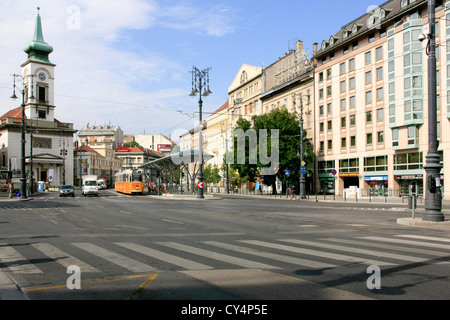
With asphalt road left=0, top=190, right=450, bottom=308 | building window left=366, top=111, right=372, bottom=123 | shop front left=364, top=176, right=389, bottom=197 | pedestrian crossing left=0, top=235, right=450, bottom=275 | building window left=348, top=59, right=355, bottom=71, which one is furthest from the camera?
building window left=348, top=59, right=355, bottom=71

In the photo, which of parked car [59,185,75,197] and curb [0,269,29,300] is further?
parked car [59,185,75,197]

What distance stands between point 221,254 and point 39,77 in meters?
101

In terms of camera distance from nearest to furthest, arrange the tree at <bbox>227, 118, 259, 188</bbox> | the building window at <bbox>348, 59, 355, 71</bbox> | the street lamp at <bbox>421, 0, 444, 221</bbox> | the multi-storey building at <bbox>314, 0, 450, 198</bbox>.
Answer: the street lamp at <bbox>421, 0, 444, 221</bbox> → the multi-storey building at <bbox>314, 0, 450, 198</bbox> → the building window at <bbox>348, 59, 355, 71</bbox> → the tree at <bbox>227, 118, 259, 188</bbox>

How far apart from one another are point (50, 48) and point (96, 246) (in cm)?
9999

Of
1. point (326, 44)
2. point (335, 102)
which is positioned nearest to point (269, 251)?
point (335, 102)

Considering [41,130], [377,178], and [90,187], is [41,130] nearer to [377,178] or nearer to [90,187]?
[90,187]

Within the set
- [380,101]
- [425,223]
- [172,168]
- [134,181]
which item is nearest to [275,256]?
[425,223]

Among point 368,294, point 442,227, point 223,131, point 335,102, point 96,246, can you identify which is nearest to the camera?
point 368,294

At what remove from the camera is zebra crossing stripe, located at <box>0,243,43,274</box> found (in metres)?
7.34

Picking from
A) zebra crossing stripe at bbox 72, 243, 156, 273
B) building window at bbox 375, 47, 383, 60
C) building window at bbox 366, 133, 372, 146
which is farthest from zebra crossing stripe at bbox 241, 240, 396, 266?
building window at bbox 375, 47, 383, 60

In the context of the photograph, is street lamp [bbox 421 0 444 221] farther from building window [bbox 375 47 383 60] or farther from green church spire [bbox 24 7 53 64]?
green church spire [bbox 24 7 53 64]

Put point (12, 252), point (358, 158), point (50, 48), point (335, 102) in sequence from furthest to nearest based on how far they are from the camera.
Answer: point (50, 48) < point (335, 102) < point (358, 158) < point (12, 252)

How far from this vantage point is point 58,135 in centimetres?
10025
